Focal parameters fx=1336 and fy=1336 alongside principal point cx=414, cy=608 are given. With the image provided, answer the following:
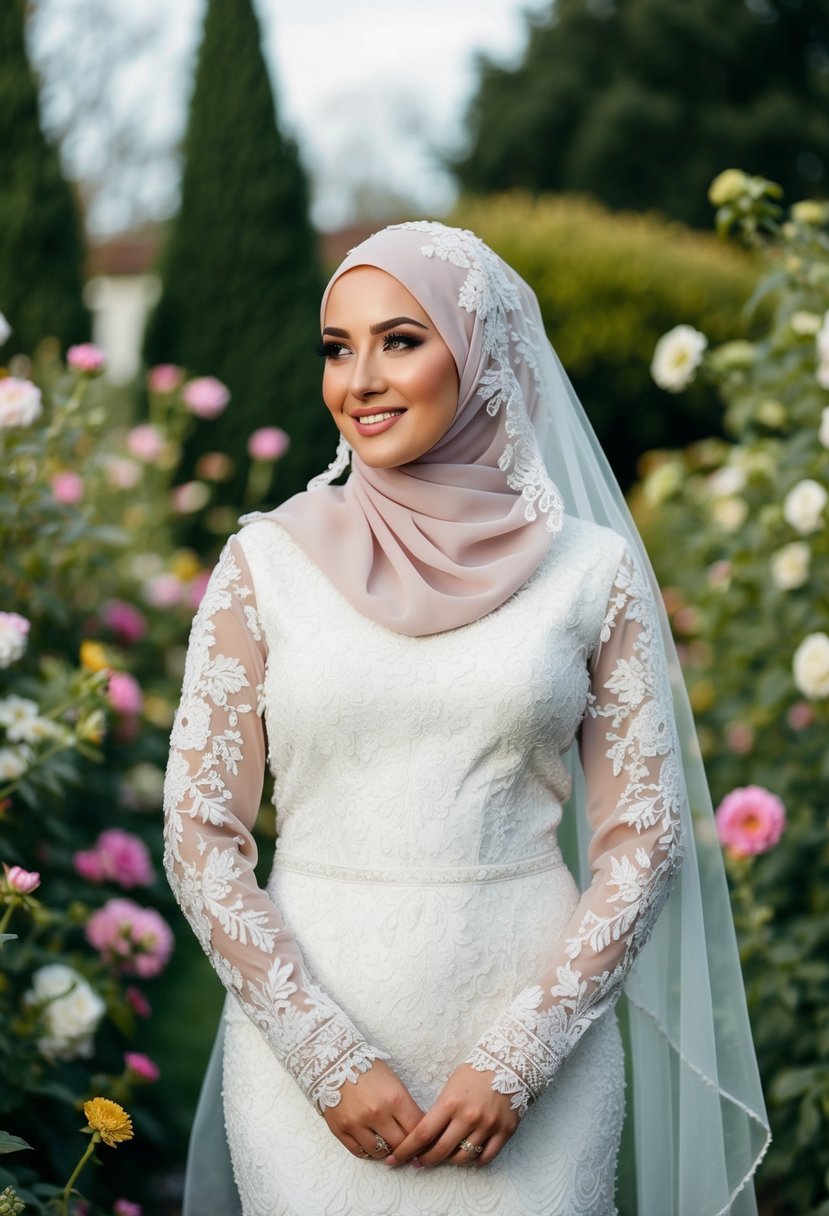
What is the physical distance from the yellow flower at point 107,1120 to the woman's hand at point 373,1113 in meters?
0.31

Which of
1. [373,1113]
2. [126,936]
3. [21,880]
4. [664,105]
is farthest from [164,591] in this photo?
[664,105]

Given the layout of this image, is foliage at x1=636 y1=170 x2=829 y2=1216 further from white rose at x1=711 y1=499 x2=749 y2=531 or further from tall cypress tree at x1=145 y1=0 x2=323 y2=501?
tall cypress tree at x1=145 y1=0 x2=323 y2=501

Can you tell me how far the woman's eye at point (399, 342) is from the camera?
6.80ft

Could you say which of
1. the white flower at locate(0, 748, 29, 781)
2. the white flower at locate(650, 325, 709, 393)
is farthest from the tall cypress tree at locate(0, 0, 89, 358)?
the white flower at locate(0, 748, 29, 781)

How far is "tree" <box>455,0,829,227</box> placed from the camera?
68.3 feet

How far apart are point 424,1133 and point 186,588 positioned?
2989 millimetres

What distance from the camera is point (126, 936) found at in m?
2.89

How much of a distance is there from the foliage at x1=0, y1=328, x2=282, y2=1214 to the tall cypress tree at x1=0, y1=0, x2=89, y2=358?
248 cm

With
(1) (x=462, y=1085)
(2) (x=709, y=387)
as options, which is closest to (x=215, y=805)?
(1) (x=462, y=1085)

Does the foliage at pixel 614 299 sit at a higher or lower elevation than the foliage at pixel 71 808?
lower

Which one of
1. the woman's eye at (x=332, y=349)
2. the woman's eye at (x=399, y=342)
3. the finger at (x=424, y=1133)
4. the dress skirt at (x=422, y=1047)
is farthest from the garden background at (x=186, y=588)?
the woman's eye at (x=399, y=342)

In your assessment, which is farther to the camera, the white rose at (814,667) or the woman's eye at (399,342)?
the white rose at (814,667)

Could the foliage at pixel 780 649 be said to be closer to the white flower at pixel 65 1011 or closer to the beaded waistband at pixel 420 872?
the beaded waistband at pixel 420 872

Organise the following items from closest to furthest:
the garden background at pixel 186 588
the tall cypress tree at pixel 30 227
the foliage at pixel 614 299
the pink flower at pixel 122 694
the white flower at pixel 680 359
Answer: the garden background at pixel 186 588, the pink flower at pixel 122 694, the white flower at pixel 680 359, the tall cypress tree at pixel 30 227, the foliage at pixel 614 299
